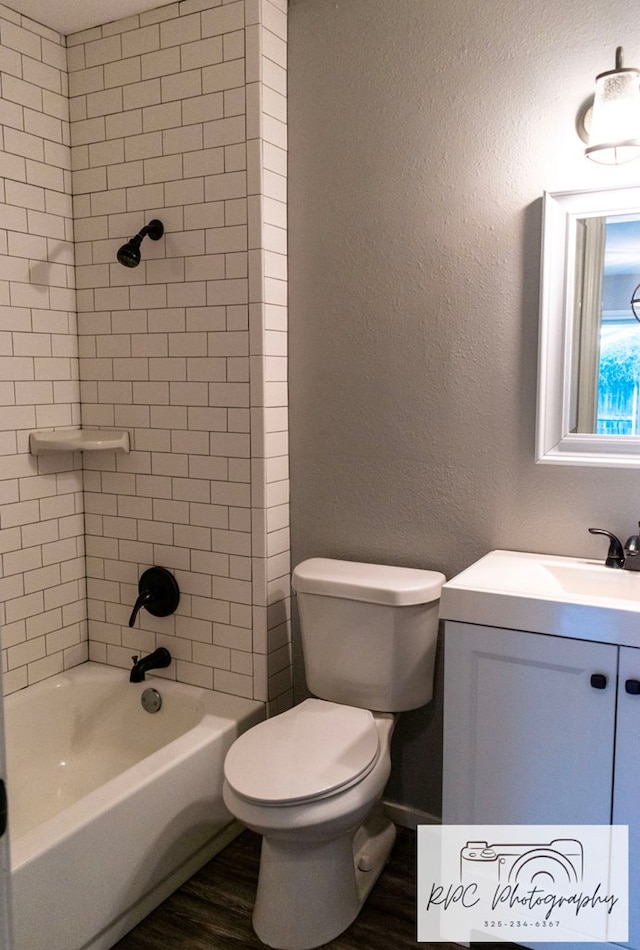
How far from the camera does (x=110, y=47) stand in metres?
2.54

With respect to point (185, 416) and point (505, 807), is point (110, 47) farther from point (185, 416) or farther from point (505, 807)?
point (505, 807)

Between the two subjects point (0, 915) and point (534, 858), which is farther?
point (534, 858)

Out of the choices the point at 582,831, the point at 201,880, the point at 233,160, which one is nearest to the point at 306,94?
the point at 233,160

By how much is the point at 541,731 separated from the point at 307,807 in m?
0.57

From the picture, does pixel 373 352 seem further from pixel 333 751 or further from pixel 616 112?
pixel 333 751

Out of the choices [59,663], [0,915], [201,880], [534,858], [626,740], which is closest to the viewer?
[0,915]

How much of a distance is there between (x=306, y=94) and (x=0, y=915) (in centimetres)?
229

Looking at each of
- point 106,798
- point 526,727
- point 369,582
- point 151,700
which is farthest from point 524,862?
point 151,700

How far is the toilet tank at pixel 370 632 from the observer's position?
7.09 ft

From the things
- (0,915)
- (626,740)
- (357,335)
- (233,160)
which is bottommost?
(626,740)

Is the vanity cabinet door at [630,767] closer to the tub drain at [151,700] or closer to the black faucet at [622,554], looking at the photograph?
the black faucet at [622,554]

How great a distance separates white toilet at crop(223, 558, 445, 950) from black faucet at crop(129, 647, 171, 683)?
1.88ft

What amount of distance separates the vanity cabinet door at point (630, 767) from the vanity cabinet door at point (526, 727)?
20mm

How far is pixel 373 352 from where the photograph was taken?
2.37m
